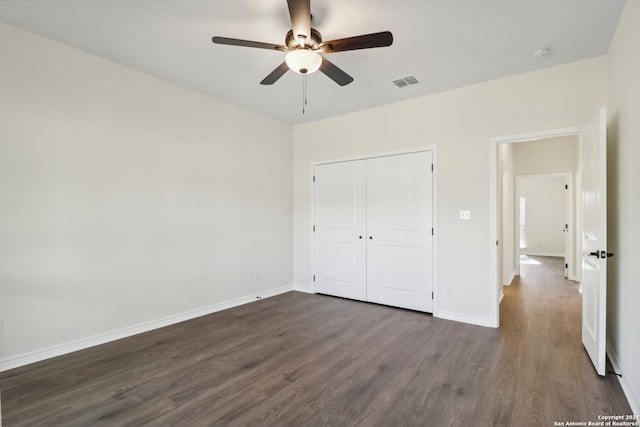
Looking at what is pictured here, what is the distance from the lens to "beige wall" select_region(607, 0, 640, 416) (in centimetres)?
197

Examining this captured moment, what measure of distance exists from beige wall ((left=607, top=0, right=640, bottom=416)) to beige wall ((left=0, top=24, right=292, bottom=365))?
3949mm

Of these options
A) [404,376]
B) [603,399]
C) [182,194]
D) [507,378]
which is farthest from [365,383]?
[182,194]

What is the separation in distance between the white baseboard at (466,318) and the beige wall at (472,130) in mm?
11

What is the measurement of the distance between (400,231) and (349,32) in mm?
2516

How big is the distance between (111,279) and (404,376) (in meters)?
2.89

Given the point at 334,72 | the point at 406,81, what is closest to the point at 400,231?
the point at 406,81

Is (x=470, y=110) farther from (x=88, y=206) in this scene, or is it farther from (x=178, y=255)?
(x=88, y=206)

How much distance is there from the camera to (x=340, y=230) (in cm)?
478

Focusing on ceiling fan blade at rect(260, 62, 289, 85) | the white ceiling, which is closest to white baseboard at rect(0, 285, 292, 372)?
the white ceiling

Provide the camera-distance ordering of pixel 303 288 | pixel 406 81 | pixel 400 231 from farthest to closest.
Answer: pixel 303 288 < pixel 400 231 < pixel 406 81

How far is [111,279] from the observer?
10.1ft

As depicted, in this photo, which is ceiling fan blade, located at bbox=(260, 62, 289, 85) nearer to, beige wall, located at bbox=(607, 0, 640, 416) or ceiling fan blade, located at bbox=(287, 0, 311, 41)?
ceiling fan blade, located at bbox=(287, 0, 311, 41)

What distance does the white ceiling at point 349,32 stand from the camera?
2.27 m

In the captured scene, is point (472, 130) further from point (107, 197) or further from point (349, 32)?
point (107, 197)
